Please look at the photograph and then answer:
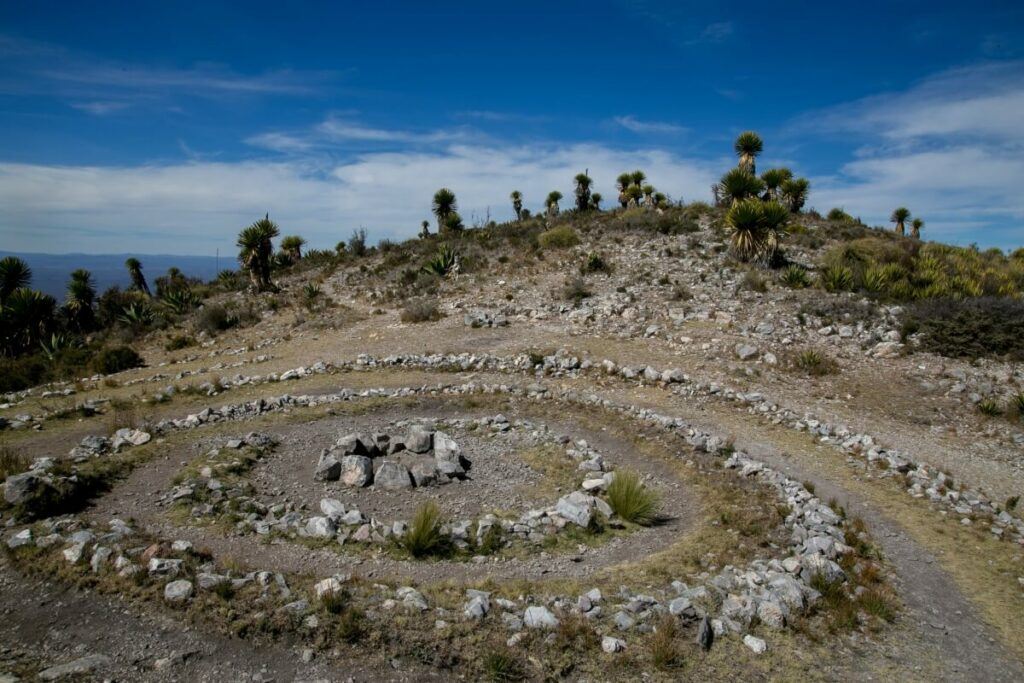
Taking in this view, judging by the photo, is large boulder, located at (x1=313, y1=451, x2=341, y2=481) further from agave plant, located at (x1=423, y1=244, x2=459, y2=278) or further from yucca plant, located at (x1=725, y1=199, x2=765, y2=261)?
yucca plant, located at (x1=725, y1=199, x2=765, y2=261)

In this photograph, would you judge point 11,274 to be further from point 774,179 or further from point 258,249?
point 774,179

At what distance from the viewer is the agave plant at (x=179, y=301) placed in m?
30.4

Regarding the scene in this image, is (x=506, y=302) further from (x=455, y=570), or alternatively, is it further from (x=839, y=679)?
(x=839, y=679)

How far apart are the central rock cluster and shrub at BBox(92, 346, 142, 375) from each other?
15.4 meters

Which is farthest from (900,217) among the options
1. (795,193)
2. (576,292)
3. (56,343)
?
(56,343)

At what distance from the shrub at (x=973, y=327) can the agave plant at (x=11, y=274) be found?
41261mm

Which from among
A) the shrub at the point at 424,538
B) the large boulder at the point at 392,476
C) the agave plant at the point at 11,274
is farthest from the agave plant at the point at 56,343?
the shrub at the point at 424,538

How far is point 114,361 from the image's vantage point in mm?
21312

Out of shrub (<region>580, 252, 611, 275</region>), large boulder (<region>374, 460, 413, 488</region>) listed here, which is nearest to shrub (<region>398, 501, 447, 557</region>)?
large boulder (<region>374, 460, 413, 488</region>)

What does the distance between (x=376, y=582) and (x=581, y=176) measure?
134ft

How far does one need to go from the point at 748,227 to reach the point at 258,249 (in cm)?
2673

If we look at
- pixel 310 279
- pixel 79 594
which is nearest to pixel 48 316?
pixel 310 279

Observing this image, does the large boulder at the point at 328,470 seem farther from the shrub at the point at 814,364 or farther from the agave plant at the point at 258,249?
the agave plant at the point at 258,249

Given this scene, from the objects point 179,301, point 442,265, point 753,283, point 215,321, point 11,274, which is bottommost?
point 215,321
